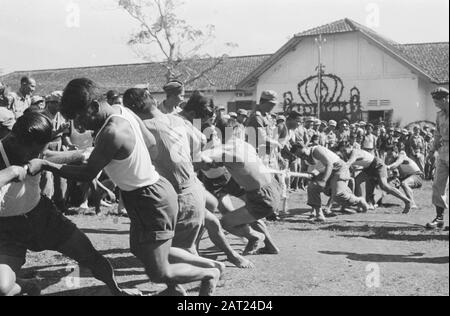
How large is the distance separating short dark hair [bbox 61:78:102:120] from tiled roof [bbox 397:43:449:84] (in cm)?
2689

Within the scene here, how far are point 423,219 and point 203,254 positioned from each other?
14.8 ft

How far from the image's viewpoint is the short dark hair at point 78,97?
11.9ft

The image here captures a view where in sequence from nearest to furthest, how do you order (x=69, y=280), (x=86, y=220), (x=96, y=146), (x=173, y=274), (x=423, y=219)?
1. (x=96, y=146)
2. (x=173, y=274)
3. (x=69, y=280)
4. (x=86, y=220)
5. (x=423, y=219)

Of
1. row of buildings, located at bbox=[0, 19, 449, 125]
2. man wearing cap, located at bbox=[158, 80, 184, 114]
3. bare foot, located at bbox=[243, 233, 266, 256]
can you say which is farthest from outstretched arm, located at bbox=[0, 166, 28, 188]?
row of buildings, located at bbox=[0, 19, 449, 125]

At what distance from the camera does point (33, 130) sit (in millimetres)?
3930

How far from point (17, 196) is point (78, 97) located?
3.05 ft

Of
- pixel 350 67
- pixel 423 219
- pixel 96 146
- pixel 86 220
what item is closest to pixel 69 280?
pixel 96 146

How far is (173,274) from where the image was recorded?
3.79 meters

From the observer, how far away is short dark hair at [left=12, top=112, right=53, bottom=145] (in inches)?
155

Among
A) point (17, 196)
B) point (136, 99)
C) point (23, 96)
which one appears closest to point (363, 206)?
point (23, 96)

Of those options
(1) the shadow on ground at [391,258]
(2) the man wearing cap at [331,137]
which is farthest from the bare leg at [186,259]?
(2) the man wearing cap at [331,137]

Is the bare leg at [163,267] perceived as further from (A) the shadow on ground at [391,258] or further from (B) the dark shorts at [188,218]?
(A) the shadow on ground at [391,258]

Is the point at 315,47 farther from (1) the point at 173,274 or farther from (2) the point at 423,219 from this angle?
(1) the point at 173,274

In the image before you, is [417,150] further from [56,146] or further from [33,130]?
[33,130]
